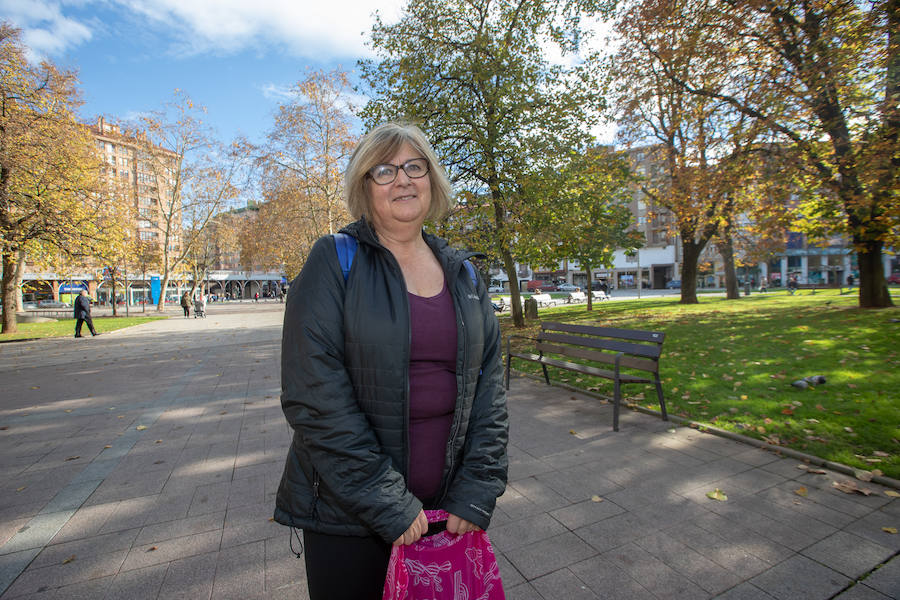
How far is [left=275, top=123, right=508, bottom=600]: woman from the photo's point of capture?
1.30 m

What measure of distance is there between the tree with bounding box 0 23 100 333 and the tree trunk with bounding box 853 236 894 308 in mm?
25953

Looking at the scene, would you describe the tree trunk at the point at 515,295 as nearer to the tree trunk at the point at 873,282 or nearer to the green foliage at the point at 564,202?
the green foliage at the point at 564,202

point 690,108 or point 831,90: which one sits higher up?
point 690,108

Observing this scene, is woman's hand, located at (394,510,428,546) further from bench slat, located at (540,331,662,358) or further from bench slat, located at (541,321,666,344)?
bench slat, located at (541,321,666,344)

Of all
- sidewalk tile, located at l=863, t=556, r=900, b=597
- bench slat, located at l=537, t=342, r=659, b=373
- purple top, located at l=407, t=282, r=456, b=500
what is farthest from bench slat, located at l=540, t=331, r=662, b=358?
purple top, located at l=407, t=282, r=456, b=500

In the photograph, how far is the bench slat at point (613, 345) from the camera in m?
5.37

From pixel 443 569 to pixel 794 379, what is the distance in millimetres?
7039

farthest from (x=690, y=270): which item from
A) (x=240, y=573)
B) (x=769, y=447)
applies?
(x=240, y=573)

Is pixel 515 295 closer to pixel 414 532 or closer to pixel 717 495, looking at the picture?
pixel 717 495

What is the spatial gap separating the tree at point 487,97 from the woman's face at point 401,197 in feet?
36.3

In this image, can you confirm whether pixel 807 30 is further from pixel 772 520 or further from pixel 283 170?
pixel 283 170

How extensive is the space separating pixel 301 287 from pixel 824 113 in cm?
1370

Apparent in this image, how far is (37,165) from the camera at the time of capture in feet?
51.7

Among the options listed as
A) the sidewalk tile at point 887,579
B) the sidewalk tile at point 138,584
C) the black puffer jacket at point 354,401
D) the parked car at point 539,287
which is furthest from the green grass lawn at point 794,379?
the parked car at point 539,287
